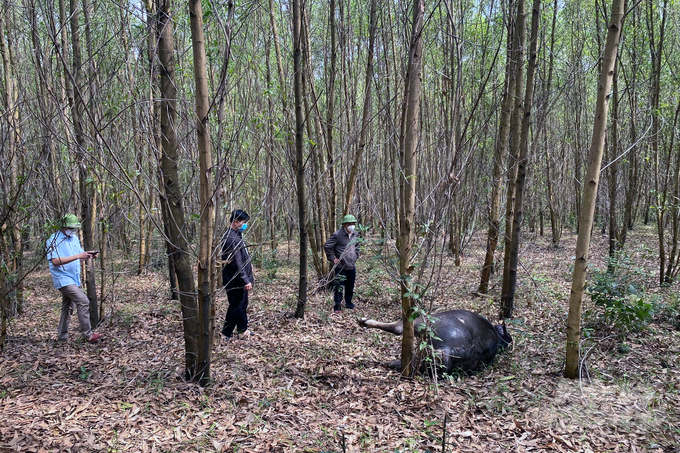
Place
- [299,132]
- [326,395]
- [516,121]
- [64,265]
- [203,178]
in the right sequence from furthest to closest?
[516,121], [299,132], [64,265], [326,395], [203,178]

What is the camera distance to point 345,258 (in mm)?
6500

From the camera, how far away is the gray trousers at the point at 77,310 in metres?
4.98

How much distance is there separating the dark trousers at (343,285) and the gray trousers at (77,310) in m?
3.29

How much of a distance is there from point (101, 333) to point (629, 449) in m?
Answer: 5.67

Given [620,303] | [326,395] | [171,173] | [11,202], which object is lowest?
[326,395]

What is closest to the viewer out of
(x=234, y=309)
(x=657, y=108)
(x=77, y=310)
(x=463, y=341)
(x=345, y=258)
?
(x=463, y=341)

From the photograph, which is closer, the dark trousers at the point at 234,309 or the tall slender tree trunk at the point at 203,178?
the tall slender tree trunk at the point at 203,178

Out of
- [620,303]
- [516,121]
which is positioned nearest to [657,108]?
[516,121]

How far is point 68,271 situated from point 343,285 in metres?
3.67

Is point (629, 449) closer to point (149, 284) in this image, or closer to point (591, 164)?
point (591, 164)

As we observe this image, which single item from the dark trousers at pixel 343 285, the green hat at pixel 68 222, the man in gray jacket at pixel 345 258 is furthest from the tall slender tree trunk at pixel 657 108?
the green hat at pixel 68 222

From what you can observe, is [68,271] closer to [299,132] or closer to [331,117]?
[299,132]

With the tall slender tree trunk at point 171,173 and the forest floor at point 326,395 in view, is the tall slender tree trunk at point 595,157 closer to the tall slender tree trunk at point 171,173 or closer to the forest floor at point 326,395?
the forest floor at point 326,395

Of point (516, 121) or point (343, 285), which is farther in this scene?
point (343, 285)
